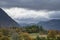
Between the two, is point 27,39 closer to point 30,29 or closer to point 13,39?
point 13,39

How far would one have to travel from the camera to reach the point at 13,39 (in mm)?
66625

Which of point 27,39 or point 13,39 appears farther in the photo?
point 27,39

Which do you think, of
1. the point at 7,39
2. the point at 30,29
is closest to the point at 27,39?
the point at 7,39

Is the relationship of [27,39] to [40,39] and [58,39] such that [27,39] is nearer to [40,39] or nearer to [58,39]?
[40,39]

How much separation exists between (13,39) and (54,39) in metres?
22.4

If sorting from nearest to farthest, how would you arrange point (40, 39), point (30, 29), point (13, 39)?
point (13, 39) < point (40, 39) < point (30, 29)

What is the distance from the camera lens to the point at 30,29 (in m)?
124

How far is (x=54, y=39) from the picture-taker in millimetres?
85062

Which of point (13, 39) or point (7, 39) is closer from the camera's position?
point (13, 39)

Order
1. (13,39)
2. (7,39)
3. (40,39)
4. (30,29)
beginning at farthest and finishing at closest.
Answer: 1. (30,29)
2. (40,39)
3. (7,39)
4. (13,39)

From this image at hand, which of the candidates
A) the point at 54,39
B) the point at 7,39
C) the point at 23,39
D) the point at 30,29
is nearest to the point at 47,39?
the point at 54,39

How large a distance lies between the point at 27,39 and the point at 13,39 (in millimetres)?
15697

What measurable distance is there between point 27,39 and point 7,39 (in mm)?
9494

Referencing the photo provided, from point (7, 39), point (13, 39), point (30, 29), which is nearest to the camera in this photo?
point (13, 39)
